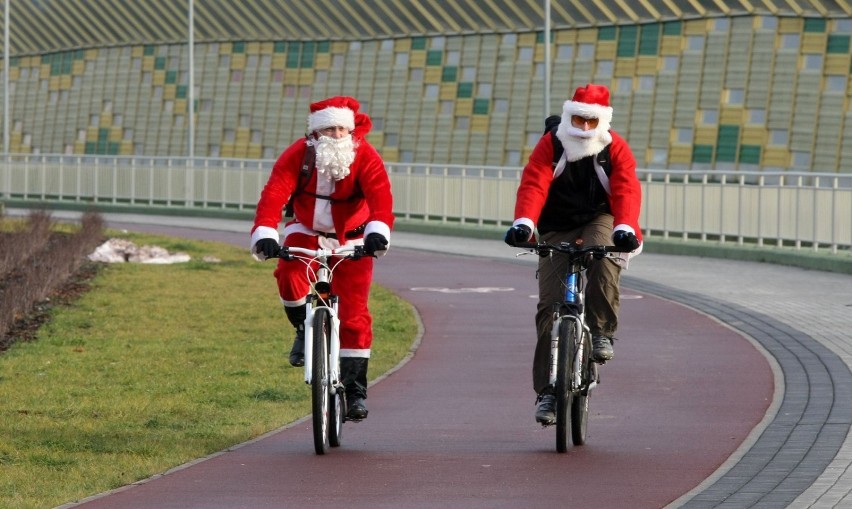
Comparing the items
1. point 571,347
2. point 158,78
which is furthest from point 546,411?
point 158,78

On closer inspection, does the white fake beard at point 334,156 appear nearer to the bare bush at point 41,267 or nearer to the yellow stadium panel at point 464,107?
the bare bush at point 41,267

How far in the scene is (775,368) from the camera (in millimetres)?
11891

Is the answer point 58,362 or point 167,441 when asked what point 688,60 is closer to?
point 58,362

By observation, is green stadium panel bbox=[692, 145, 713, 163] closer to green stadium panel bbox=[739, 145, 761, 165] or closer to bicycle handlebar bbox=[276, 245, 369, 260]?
green stadium panel bbox=[739, 145, 761, 165]

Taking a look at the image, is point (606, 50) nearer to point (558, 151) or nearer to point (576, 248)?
point (558, 151)

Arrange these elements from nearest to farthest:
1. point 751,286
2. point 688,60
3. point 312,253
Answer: point 312,253, point 751,286, point 688,60

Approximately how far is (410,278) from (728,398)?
1139cm

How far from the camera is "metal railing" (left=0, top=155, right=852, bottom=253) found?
76.7 ft

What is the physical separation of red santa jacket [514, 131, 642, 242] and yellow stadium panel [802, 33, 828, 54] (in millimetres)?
36261

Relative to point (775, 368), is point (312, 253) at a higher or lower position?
higher

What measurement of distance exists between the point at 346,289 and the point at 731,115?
38.8 m

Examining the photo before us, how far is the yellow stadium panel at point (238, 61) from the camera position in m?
61.5

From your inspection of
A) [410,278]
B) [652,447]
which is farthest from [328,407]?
[410,278]

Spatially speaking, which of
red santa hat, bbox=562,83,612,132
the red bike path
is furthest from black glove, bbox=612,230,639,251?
the red bike path
